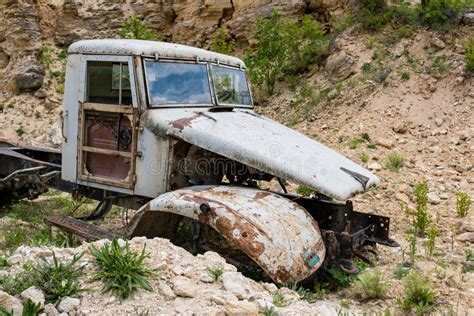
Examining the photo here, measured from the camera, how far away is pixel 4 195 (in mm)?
7594

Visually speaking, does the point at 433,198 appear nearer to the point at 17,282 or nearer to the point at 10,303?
the point at 17,282

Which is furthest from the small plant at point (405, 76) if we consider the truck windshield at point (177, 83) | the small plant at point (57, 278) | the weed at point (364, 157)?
the small plant at point (57, 278)

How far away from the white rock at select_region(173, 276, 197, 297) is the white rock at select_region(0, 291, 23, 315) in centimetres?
95

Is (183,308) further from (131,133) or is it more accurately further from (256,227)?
(131,133)

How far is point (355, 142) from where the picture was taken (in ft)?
32.4

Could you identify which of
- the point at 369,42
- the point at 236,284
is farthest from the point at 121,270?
the point at 369,42

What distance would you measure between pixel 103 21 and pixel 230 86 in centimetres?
1369

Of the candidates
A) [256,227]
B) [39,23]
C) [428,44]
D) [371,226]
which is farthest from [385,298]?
[39,23]

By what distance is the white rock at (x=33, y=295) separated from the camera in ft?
9.96

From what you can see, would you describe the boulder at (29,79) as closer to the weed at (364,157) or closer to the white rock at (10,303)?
the weed at (364,157)

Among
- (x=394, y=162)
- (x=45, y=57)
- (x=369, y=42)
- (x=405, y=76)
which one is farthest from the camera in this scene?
(x=45, y=57)

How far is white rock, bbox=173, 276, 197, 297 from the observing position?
3254 mm

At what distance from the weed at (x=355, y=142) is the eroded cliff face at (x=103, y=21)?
20.3ft

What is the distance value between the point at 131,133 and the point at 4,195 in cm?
352
